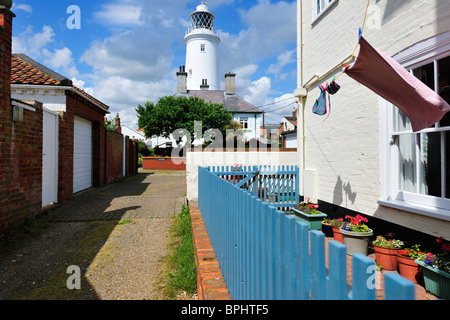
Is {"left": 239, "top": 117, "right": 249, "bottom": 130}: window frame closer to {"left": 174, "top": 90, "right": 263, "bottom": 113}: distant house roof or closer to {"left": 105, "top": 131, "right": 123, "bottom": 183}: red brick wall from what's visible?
{"left": 174, "top": 90, "right": 263, "bottom": 113}: distant house roof

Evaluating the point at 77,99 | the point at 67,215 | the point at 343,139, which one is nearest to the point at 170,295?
the point at 343,139

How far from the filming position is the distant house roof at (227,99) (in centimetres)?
3884

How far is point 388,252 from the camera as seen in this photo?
3.35 metres

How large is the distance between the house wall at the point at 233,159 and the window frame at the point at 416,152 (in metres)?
4.16

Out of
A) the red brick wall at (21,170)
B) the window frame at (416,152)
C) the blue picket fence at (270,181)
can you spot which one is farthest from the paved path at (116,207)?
the window frame at (416,152)

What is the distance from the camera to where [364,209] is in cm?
429

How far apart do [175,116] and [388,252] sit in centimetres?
2682

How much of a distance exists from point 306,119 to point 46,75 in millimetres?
7904

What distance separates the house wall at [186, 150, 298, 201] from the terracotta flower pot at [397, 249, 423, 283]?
491cm

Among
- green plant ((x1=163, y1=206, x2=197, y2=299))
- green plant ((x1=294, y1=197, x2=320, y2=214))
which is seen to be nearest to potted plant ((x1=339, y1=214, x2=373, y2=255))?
green plant ((x1=294, y1=197, x2=320, y2=214))

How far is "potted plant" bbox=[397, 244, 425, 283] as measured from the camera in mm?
3027

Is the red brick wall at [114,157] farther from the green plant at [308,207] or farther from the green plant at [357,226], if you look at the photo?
the green plant at [357,226]

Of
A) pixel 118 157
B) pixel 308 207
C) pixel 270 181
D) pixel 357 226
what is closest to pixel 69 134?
pixel 270 181

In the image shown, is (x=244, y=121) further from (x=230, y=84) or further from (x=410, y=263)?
(x=410, y=263)
